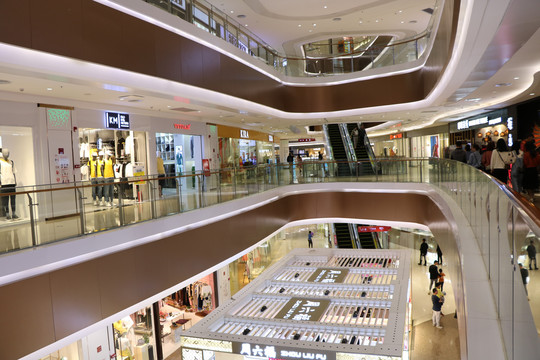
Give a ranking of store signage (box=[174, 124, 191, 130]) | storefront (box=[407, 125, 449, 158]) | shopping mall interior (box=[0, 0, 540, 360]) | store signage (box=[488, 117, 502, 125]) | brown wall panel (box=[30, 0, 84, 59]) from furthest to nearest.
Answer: storefront (box=[407, 125, 449, 158]) → store signage (box=[488, 117, 502, 125]) → store signage (box=[174, 124, 191, 130]) → brown wall panel (box=[30, 0, 84, 59]) → shopping mall interior (box=[0, 0, 540, 360])

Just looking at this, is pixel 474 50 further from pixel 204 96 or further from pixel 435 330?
pixel 435 330

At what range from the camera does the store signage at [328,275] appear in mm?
A: 9453

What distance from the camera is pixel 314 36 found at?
19859mm

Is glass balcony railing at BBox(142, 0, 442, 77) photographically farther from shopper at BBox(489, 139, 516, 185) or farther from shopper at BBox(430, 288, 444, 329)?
shopper at BBox(430, 288, 444, 329)

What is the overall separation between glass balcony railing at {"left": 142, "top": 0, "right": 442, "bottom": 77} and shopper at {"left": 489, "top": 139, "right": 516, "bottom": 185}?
193 inches

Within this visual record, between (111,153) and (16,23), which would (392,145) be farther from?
(16,23)

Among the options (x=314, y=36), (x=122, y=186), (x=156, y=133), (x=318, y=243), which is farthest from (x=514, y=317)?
(x=318, y=243)

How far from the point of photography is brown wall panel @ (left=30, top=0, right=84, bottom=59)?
673 cm

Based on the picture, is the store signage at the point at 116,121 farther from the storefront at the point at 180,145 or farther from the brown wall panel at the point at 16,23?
the brown wall panel at the point at 16,23

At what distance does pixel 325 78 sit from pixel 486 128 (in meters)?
7.84

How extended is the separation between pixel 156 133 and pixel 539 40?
435 inches

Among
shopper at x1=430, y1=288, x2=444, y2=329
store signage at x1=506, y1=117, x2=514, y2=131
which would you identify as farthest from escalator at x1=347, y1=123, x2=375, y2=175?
store signage at x1=506, y1=117, x2=514, y2=131

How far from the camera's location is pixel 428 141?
97.1 feet

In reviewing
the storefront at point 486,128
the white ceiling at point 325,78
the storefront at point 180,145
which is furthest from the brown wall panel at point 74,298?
the storefront at point 486,128
